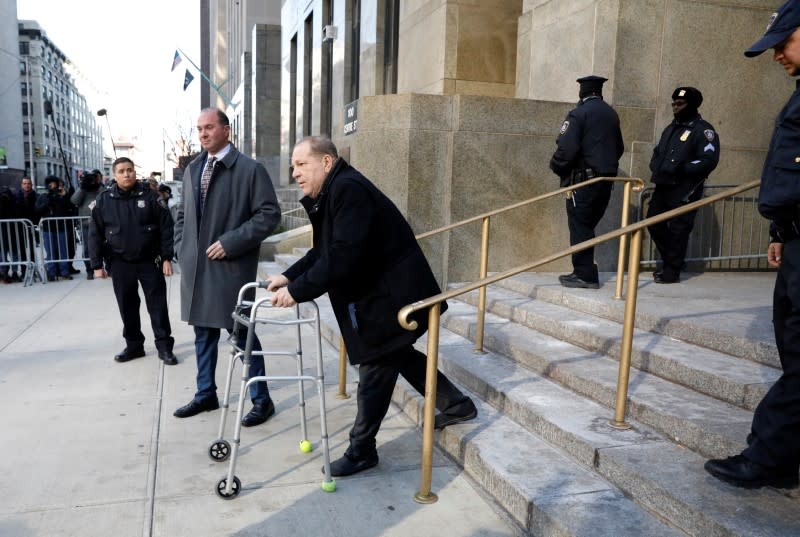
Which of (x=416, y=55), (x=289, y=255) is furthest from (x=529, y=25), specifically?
(x=289, y=255)

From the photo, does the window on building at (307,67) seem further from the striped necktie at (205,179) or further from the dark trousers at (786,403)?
the dark trousers at (786,403)

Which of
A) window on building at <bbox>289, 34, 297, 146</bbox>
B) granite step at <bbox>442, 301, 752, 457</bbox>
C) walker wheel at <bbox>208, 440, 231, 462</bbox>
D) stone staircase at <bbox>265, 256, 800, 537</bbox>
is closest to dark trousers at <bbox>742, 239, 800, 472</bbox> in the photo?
stone staircase at <bbox>265, 256, 800, 537</bbox>

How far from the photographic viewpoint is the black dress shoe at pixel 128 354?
20.7 ft

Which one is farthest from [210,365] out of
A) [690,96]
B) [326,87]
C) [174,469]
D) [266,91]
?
[266,91]

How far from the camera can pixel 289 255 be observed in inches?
500

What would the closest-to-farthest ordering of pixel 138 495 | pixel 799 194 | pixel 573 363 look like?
pixel 799 194 < pixel 138 495 < pixel 573 363

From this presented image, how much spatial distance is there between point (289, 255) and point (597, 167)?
7.49 meters

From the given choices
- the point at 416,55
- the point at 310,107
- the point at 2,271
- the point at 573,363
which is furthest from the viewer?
the point at 310,107

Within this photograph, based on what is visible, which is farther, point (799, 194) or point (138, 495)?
point (138, 495)

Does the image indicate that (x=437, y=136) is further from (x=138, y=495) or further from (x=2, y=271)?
(x=2, y=271)

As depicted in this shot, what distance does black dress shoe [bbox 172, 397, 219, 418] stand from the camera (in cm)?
473

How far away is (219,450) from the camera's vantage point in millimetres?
3934

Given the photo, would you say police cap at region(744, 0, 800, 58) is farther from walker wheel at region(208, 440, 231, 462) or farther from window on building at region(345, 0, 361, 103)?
window on building at region(345, 0, 361, 103)

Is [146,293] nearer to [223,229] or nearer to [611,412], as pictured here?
[223,229]
